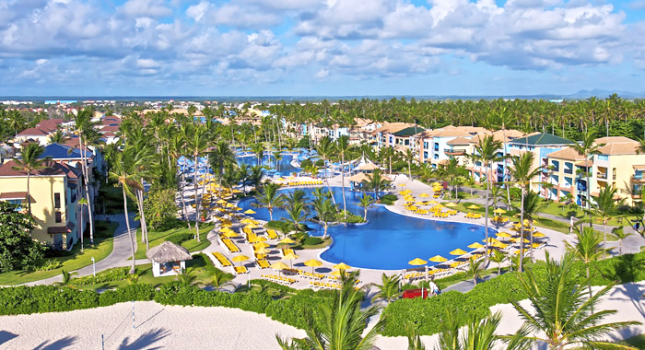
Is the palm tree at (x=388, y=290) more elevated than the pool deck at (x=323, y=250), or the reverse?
the palm tree at (x=388, y=290)

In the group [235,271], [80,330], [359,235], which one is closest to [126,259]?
[235,271]

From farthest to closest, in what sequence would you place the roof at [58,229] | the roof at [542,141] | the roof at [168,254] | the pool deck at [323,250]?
the roof at [542,141] → the roof at [58,229] → the pool deck at [323,250] → the roof at [168,254]

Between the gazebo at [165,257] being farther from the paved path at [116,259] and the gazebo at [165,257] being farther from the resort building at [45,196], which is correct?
the resort building at [45,196]

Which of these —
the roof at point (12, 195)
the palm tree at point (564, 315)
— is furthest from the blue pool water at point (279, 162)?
the palm tree at point (564, 315)

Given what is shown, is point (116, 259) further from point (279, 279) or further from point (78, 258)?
point (279, 279)

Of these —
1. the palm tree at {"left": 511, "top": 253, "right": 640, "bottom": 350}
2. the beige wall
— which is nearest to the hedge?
the palm tree at {"left": 511, "top": 253, "right": 640, "bottom": 350}

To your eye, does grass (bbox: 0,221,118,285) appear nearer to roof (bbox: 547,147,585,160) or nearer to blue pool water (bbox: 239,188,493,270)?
blue pool water (bbox: 239,188,493,270)

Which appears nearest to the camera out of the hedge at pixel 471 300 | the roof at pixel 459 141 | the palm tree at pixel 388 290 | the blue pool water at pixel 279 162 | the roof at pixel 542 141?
the hedge at pixel 471 300

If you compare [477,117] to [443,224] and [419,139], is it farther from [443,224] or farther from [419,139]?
[443,224]
